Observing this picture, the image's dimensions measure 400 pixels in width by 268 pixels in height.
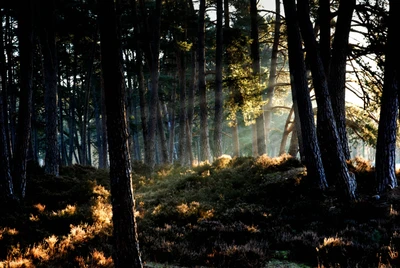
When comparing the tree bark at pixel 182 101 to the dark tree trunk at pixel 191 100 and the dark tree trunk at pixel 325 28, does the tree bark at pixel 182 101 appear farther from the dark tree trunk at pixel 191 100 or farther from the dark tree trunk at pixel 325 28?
the dark tree trunk at pixel 325 28

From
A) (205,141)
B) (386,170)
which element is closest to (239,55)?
(205,141)

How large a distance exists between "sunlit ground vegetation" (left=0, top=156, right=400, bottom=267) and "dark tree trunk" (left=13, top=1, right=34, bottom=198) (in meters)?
0.97

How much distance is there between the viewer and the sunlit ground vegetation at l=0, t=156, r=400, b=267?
6020 millimetres

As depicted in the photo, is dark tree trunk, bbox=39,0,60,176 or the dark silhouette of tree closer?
dark tree trunk, bbox=39,0,60,176

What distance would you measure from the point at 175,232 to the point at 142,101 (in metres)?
12.3

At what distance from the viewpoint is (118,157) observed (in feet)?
16.1

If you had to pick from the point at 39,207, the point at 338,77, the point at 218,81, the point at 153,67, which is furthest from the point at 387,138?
the point at 153,67

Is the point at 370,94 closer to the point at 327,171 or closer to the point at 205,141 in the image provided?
the point at 327,171

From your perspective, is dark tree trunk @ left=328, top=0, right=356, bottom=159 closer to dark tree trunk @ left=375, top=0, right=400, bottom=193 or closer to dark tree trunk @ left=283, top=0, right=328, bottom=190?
dark tree trunk @ left=283, top=0, right=328, bottom=190

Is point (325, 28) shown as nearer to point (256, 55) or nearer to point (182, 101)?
point (256, 55)

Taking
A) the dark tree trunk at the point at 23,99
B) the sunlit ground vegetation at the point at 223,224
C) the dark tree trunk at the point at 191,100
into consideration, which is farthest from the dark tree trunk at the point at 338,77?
the dark tree trunk at the point at 191,100

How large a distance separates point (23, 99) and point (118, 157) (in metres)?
7.34

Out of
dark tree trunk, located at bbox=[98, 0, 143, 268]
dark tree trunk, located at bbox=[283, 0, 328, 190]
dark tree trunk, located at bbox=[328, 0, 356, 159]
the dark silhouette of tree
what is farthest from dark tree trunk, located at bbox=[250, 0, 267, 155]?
dark tree trunk, located at bbox=[98, 0, 143, 268]

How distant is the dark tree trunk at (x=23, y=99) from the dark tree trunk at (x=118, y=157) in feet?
22.5
